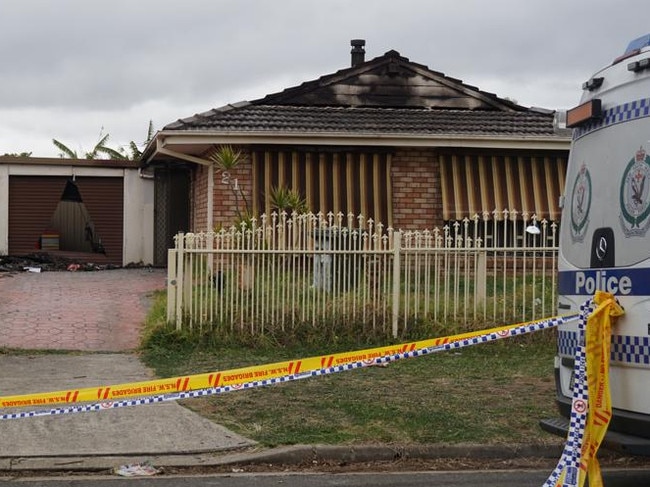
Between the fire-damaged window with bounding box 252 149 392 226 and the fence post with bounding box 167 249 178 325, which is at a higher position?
the fire-damaged window with bounding box 252 149 392 226

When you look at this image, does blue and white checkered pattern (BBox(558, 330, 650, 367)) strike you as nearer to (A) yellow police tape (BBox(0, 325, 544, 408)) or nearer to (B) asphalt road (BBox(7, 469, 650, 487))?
(A) yellow police tape (BBox(0, 325, 544, 408))

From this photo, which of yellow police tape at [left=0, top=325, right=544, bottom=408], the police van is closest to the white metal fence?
yellow police tape at [left=0, top=325, right=544, bottom=408]

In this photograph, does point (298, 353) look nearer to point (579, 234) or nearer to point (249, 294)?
point (249, 294)

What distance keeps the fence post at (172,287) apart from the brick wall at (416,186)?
6.25m

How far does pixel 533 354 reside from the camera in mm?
11172

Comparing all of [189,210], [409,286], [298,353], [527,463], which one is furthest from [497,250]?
[189,210]

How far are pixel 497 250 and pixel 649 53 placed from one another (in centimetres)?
→ 627

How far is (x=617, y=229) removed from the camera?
18.4 feet

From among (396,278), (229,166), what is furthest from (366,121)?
(396,278)

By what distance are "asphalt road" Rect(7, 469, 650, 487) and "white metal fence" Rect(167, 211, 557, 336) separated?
4.69 meters

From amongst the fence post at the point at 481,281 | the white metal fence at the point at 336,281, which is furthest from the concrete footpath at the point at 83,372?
the fence post at the point at 481,281

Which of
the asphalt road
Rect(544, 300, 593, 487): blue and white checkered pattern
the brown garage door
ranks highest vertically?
the brown garage door

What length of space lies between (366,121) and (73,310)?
6.16 meters

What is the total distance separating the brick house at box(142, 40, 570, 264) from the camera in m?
16.0
